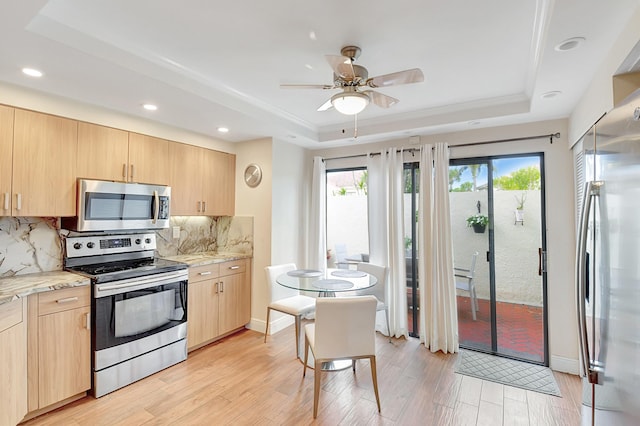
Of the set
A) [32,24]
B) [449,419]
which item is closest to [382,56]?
[32,24]

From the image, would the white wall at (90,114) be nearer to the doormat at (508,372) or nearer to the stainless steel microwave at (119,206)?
the stainless steel microwave at (119,206)

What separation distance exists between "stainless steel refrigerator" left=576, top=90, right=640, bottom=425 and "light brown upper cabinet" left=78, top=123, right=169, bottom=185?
356 centimetres

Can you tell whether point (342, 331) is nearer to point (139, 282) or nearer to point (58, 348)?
point (139, 282)

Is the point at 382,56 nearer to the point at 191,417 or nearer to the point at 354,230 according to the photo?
the point at 354,230

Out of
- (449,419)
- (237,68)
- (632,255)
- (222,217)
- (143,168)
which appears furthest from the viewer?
(222,217)

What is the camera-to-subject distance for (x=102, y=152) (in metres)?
2.93

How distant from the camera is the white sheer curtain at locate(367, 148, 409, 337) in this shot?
3.86m

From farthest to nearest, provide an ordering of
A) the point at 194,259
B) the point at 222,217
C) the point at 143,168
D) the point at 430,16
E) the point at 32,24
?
the point at 222,217, the point at 194,259, the point at 143,168, the point at 430,16, the point at 32,24

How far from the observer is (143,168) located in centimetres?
327

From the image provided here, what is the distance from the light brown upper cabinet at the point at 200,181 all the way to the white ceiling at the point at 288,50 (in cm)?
59

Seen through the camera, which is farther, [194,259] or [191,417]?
[194,259]

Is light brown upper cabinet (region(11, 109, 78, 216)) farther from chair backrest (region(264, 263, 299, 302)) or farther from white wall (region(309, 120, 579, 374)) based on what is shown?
white wall (region(309, 120, 579, 374))

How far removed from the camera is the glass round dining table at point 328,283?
2896 millimetres

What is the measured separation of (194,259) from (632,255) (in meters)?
3.62
